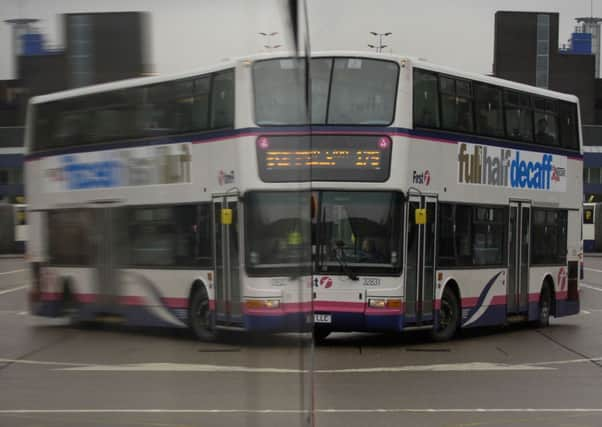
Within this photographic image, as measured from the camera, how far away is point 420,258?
1232cm

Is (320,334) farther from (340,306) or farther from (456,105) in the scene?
(456,105)

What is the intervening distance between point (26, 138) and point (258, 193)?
372 millimetres

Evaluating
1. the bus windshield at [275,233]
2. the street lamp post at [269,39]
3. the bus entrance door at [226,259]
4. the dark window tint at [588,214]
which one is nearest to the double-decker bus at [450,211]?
the bus windshield at [275,233]

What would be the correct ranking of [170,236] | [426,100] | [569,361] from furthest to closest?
[426,100]
[569,361]
[170,236]

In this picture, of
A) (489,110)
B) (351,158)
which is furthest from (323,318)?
(489,110)

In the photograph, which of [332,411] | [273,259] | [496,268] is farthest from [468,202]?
[273,259]

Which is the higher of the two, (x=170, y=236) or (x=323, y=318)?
(x=170, y=236)

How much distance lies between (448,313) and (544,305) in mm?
2846

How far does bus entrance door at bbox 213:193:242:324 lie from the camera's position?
4.59 feet

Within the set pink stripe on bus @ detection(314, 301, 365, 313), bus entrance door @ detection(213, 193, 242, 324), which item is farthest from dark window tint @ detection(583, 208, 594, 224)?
bus entrance door @ detection(213, 193, 242, 324)

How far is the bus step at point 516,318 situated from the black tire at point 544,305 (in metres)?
0.49

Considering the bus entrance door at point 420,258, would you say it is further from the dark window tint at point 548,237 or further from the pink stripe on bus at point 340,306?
the dark window tint at point 548,237

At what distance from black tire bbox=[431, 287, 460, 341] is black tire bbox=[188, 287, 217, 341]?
38.1 ft

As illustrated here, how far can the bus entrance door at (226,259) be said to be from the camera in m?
1.40
